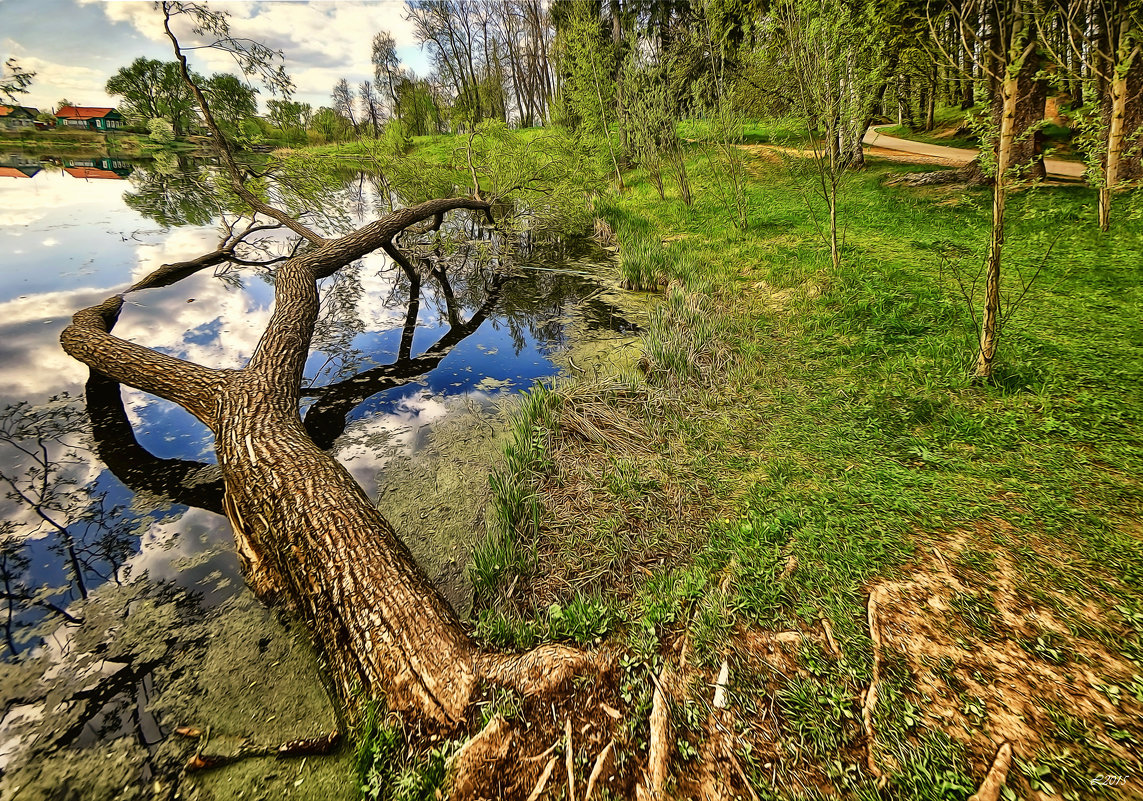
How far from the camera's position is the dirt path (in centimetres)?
961

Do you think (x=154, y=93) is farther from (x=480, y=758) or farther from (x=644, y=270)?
(x=480, y=758)

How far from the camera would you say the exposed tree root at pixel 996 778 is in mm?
1430

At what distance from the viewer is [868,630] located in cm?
208

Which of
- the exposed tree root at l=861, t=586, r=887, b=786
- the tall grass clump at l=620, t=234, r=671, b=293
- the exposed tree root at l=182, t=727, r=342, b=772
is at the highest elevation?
the tall grass clump at l=620, t=234, r=671, b=293

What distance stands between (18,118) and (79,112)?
9.05 m

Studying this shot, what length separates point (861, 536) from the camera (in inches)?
103

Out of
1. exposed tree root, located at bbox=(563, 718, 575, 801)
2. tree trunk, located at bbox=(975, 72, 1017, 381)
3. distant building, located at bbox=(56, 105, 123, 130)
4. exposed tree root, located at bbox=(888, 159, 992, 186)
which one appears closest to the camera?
exposed tree root, located at bbox=(563, 718, 575, 801)

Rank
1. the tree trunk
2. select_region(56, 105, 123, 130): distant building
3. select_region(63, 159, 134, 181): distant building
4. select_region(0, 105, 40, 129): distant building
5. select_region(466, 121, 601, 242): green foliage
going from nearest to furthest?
the tree trunk < select_region(466, 121, 601, 242): green foliage < select_region(63, 159, 134, 181): distant building < select_region(0, 105, 40, 129): distant building < select_region(56, 105, 123, 130): distant building

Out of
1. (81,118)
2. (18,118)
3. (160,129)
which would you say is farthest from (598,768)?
(81,118)

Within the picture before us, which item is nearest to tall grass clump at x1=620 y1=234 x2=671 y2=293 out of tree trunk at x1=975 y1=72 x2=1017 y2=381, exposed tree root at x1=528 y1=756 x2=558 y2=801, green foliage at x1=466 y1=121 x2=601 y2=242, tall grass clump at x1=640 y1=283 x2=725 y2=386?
tall grass clump at x1=640 y1=283 x2=725 y2=386

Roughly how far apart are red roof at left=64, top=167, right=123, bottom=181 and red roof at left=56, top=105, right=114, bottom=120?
39.9 feet

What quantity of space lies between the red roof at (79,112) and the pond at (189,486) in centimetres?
3671

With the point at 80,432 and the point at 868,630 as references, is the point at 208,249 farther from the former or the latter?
the point at 868,630

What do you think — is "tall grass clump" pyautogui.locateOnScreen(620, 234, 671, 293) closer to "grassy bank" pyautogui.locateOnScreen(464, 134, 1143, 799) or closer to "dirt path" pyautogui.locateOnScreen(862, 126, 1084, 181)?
"grassy bank" pyautogui.locateOnScreen(464, 134, 1143, 799)
